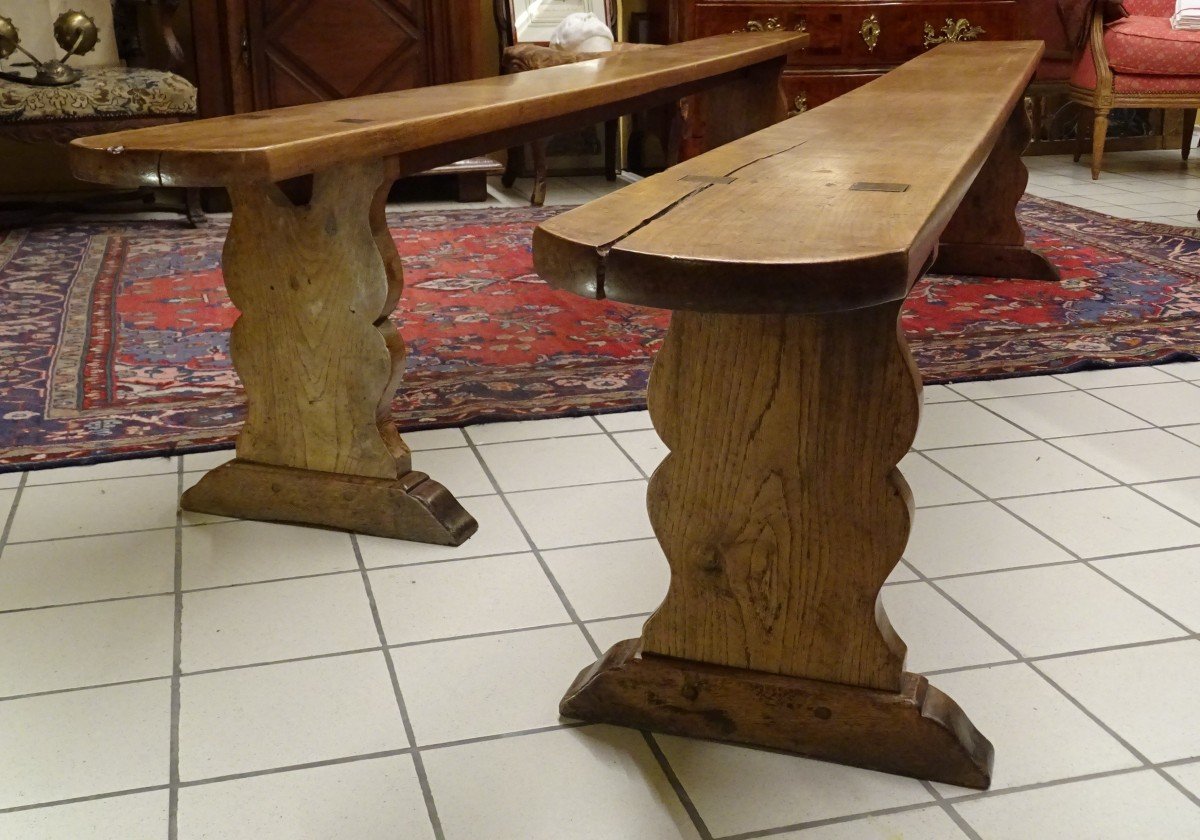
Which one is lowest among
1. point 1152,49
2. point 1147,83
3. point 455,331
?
point 455,331

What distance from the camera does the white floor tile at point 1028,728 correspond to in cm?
138

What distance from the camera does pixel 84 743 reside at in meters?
1.43

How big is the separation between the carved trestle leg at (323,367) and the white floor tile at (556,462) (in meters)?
0.24

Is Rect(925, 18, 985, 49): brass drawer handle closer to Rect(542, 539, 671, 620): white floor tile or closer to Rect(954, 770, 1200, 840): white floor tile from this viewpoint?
Rect(542, 539, 671, 620): white floor tile

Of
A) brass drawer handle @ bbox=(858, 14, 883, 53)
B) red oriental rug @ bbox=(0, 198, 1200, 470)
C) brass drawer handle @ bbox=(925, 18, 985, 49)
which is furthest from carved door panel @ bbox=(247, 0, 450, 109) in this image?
brass drawer handle @ bbox=(925, 18, 985, 49)

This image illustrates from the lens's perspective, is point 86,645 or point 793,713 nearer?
point 793,713

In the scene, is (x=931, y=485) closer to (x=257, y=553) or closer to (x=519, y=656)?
(x=519, y=656)

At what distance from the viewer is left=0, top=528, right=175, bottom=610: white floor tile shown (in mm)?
1784

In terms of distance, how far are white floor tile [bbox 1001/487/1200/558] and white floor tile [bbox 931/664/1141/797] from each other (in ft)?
1.49

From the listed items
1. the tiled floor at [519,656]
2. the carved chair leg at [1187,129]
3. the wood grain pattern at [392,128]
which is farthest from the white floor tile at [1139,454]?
the carved chair leg at [1187,129]

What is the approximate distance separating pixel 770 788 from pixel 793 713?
0.09 metres

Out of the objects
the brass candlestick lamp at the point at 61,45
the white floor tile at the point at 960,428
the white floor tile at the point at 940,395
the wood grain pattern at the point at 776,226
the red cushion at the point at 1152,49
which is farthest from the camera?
the red cushion at the point at 1152,49

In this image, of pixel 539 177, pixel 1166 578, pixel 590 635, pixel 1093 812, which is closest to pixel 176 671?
pixel 590 635

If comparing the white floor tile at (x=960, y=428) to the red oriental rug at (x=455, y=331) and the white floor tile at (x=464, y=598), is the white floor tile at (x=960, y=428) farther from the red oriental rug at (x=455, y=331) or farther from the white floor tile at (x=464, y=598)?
the white floor tile at (x=464, y=598)
